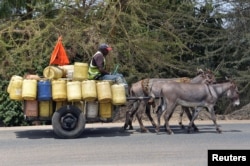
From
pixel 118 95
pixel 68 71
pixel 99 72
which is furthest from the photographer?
pixel 68 71

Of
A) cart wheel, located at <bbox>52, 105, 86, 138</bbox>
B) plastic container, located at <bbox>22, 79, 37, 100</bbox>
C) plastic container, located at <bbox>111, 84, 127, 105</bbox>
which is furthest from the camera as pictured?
cart wheel, located at <bbox>52, 105, 86, 138</bbox>

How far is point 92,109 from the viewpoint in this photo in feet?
47.6

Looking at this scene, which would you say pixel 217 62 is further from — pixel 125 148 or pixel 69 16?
pixel 125 148

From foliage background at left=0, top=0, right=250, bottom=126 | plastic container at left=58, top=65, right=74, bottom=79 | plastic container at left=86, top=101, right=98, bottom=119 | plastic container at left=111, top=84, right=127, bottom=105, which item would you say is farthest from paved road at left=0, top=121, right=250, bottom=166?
foliage background at left=0, top=0, right=250, bottom=126

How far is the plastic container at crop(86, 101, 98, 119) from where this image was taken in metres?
14.5

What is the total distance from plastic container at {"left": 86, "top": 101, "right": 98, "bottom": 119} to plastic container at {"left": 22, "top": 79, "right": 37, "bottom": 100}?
1.46m

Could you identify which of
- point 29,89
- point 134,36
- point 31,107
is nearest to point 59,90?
point 29,89

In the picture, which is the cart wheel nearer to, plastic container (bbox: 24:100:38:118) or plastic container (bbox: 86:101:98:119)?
plastic container (bbox: 86:101:98:119)

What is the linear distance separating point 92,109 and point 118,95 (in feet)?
2.84

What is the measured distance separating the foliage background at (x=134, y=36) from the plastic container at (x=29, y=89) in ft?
18.8

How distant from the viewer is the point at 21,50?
67.1ft

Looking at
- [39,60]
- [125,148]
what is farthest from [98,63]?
[39,60]

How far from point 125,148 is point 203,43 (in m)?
11.7

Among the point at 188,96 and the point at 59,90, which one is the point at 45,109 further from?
the point at 188,96
